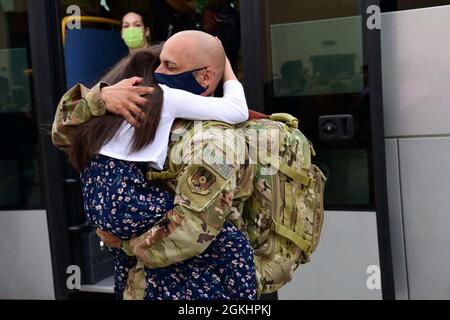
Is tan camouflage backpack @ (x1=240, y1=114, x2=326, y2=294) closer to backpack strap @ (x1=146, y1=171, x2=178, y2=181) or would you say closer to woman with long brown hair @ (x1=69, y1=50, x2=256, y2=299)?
woman with long brown hair @ (x1=69, y1=50, x2=256, y2=299)

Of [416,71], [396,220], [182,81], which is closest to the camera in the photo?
[182,81]

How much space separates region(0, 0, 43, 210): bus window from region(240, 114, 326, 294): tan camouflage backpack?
192cm

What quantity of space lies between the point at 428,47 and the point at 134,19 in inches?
69.6

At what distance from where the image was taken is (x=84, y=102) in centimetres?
151

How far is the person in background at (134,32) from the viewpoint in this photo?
346cm

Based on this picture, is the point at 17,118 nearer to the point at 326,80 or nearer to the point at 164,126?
the point at 326,80

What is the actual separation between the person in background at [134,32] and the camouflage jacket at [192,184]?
2009 mm

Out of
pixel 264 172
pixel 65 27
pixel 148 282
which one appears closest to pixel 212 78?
pixel 264 172

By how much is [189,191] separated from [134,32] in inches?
88.0

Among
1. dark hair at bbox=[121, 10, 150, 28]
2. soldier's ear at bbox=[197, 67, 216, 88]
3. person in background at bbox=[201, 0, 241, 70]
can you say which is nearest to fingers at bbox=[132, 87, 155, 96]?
soldier's ear at bbox=[197, 67, 216, 88]

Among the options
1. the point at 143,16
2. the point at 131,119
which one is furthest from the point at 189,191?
the point at 143,16

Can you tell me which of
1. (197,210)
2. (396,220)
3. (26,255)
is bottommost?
(26,255)

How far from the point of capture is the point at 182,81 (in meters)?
1.53

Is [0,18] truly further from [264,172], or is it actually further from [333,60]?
[264,172]
